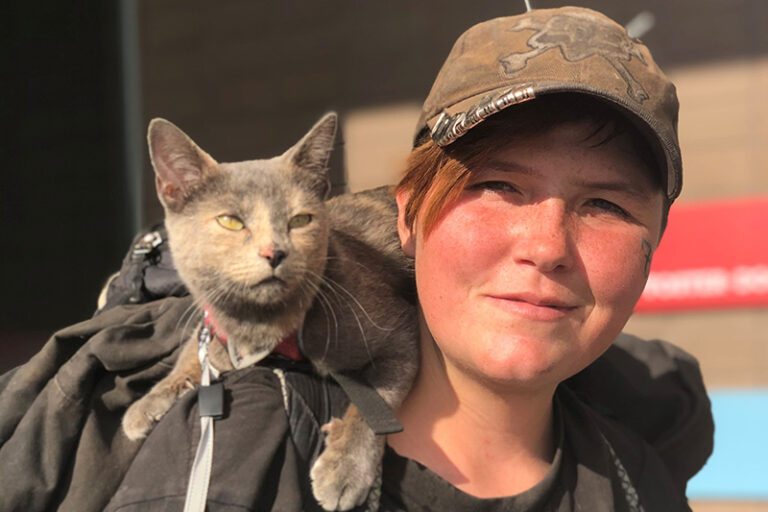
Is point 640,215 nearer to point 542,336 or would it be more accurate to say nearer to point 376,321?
point 542,336

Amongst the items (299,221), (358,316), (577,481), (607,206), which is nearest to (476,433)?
(577,481)

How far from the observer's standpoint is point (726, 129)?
332 centimetres

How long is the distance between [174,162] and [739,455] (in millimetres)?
2725

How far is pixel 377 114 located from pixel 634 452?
2562 mm

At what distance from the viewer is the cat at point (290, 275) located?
116 centimetres

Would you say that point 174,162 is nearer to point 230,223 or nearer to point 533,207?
point 230,223

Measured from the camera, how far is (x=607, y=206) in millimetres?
1071

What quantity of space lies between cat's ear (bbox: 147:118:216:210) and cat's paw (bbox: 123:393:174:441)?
39 centimetres

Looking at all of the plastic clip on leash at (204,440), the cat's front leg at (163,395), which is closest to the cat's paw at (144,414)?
the cat's front leg at (163,395)

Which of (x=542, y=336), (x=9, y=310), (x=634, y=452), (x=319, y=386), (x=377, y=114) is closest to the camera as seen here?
(x=542, y=336)

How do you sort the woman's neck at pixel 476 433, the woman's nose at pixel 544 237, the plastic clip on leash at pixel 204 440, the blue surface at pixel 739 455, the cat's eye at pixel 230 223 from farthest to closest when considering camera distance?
the blue surface at pixel 739 455 < the cat's eye at pixel 230 223 < the woman's neck at pixel 476 433 < the woman's nose at pixel 544 237 < the plastic clip on leash at pixel 204 440

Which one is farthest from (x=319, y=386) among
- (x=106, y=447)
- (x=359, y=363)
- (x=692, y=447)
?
(x=692, y=447)

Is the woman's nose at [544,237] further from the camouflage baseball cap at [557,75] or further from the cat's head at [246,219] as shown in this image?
the cat's head at [246,219]

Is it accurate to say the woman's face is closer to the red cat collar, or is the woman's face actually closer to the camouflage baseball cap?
the camouflage baseball cap
